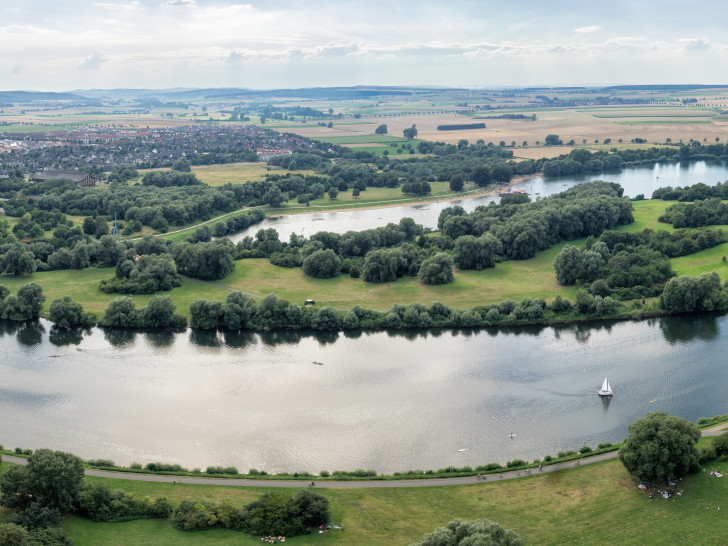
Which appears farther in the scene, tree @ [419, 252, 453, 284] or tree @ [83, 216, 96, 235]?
tree @ [83, 216, 96, 235]

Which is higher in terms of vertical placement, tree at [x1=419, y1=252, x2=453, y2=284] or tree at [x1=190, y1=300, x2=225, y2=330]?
tree at [x1=419, y1=252, x2=453, y2=284]

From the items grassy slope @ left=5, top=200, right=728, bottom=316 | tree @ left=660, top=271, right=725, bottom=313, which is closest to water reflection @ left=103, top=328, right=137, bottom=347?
grassy slope @ left=5, top=200, right=728, bottom=316

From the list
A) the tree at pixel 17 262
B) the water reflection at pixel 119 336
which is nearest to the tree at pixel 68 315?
the water reflection at pixel 119 336


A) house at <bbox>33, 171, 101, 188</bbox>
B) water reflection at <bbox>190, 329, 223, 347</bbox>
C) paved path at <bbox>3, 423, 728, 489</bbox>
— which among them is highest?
house at <bbox>33, 171, 101, 188</bbox>

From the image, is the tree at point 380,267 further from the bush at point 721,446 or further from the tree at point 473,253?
the bush at point 721,446

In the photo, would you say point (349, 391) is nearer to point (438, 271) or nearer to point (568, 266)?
point (438, 271)

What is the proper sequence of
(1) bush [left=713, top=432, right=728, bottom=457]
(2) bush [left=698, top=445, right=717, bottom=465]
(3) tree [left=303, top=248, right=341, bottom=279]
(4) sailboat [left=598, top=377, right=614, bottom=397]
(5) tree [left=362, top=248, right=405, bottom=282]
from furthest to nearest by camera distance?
(3) tree [left=303, top=248, right=341, bottom=279] → (5) tree [left=362, top=248, right=405, bottom=282] → (4) sailboat [left=598, top=377, right=614, bottom=397] → (1) bush [left=713, top=432, right=728, bottom=457] → (2) bush [left=698, top=445, right=717, bottom=465]

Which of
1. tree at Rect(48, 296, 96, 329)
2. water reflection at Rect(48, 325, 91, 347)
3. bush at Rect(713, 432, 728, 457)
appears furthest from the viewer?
tree at Rect(48, 296, 96, 329)

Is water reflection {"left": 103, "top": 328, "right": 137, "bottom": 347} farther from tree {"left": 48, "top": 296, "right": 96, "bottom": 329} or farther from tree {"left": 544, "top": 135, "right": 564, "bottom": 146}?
tree {"left": 544, "top": 135, "right": 564, "bottom": 146}

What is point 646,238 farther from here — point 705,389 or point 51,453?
point 51,453
